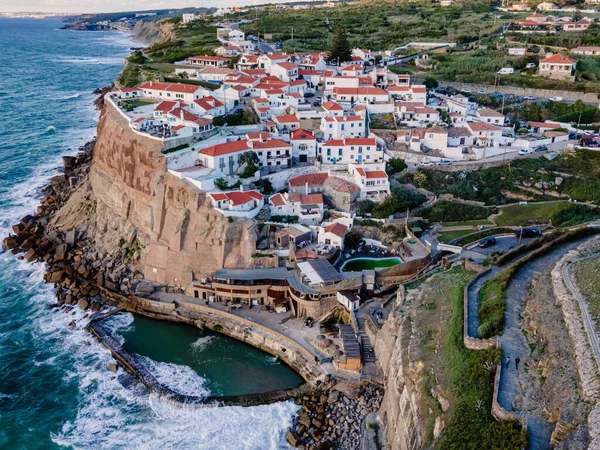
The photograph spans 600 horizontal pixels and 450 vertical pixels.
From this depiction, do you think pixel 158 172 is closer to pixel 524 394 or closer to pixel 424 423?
pixel 424 423

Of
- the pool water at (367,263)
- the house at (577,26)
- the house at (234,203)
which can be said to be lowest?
the pool water at (367,263)

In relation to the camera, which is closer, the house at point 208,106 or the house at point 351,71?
the house at point 208,106

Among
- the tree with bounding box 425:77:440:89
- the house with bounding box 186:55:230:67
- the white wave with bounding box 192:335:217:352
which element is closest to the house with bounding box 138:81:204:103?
the house with bounding box 186:55:230:67

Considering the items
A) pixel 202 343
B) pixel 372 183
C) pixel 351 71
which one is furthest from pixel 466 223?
pixel 351 71

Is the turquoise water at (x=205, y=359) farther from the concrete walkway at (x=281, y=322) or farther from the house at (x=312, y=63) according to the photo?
the house at (x=312, y=63)

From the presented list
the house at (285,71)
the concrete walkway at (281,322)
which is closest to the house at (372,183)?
the concrete walkway at (281,322)

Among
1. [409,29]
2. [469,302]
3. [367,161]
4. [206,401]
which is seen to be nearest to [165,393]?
[206,401]

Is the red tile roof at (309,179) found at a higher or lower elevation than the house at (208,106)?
lower
